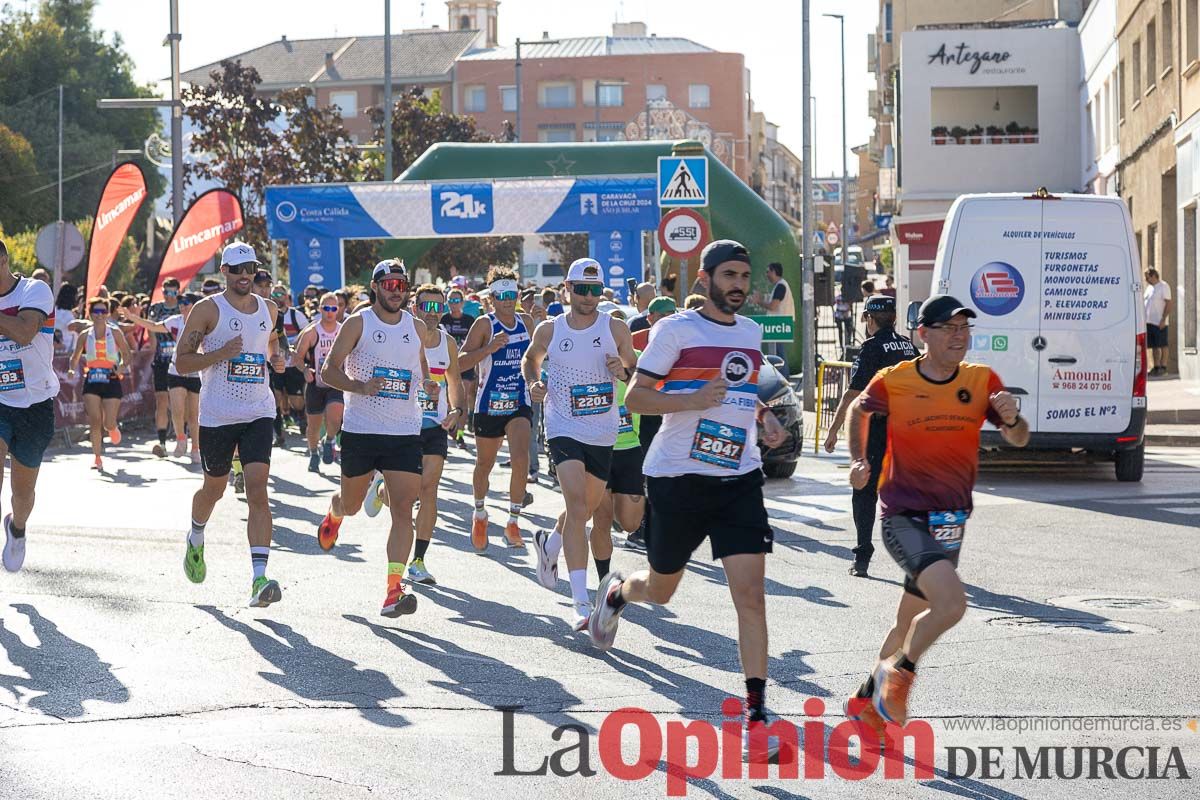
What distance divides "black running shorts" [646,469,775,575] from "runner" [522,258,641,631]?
6.68 feet

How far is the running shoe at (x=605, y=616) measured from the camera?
770cm

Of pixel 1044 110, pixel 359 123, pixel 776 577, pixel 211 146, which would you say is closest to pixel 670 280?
pixel 776 577

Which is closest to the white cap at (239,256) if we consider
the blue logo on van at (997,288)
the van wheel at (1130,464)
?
the blue logo on van at (997,288)

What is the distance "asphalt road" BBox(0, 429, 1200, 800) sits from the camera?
19.3ft

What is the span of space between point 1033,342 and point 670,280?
15.8 ft

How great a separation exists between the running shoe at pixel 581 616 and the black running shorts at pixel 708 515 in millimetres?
1901

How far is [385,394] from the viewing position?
9.30 m

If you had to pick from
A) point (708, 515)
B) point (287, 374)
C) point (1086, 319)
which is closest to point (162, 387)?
point (287, 374)

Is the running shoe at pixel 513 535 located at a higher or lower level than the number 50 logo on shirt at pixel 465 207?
lower

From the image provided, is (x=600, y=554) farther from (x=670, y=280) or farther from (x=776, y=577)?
(x=670, y=280)

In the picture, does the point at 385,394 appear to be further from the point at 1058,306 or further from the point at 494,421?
the point at 1058,306

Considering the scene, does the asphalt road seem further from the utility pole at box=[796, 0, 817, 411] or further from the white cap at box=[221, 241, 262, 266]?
the utility pole at box=[796, 0, 817, 411]

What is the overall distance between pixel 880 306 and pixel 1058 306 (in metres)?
5.49

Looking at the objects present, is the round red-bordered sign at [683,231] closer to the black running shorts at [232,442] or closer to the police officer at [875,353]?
the police officer at [875,353]
